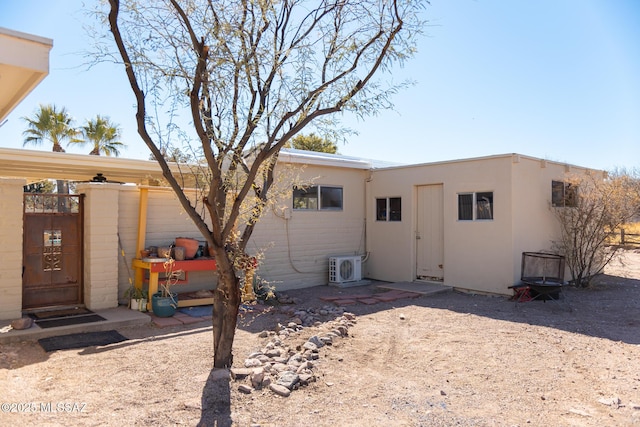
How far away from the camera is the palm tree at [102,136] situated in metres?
17.4

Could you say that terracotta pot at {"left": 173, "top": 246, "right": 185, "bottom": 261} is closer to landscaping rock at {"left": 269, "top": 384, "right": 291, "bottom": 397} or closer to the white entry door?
landscaping rock at {"left": 269, "top": 384, "right": 291, "bottom": 397}

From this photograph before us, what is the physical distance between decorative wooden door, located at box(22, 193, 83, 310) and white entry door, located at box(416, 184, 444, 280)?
22.8ft

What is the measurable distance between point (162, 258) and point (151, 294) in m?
0.60

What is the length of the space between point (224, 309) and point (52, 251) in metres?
4.30

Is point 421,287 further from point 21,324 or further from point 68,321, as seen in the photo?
point 21,324

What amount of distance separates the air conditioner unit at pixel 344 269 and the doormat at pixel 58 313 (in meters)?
5.21

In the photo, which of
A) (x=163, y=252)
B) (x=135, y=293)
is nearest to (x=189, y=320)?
(x=135, y=293)

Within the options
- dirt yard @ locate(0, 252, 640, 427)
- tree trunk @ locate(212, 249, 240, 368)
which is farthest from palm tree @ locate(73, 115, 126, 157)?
tree trunk @ locate(212, 249, 240, 368)

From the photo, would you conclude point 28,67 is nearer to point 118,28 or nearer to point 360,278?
point 118,28

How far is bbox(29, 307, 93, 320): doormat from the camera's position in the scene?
655 cm

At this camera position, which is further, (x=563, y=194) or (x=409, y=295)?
(x=563, y=194)

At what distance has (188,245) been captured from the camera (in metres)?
7.76

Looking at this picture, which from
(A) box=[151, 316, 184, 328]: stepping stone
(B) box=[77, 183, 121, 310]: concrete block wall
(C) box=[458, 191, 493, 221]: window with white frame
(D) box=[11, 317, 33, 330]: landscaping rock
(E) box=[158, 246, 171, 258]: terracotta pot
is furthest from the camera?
(C) box=[458, 191, 493, 221]: window with white frame

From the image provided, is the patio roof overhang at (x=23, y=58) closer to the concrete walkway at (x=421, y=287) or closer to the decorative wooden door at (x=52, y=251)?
the decorative wooden door at (x=52, y=251)
